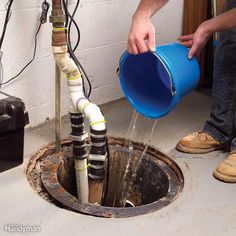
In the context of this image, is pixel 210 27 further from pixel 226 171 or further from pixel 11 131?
pixel 11 131

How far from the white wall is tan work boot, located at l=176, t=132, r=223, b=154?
647 millimetres

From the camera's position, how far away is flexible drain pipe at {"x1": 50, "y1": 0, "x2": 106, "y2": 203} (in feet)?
4.32

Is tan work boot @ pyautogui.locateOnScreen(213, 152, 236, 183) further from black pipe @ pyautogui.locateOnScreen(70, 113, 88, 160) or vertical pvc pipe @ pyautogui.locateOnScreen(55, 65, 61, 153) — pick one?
vertical pvc pipe @ pyautogui.locateOnScreen(55, 65, 61, 153)

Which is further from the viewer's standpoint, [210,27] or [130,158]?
[130,158]

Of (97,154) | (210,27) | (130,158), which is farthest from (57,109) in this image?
(210,27)

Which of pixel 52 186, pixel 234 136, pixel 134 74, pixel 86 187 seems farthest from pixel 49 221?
pixel 234 136

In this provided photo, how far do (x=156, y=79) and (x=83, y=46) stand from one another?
0.50 m

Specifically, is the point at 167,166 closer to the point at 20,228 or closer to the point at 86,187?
the point at 86,187

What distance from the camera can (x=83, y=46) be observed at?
1.92m

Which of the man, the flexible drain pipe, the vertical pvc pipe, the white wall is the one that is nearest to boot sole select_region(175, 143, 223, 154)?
the man

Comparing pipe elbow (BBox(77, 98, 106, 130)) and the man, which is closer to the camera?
pipe elbow (BBox(77, 98, 106, 130))

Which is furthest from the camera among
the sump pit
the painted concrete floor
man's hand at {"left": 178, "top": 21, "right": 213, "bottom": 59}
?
man's hand at {"left": 178, "top": 21, "right": 213, "bottom": 59}

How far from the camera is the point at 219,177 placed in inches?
56.7

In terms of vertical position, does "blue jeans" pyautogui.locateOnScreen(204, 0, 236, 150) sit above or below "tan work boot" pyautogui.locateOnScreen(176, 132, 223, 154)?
above
